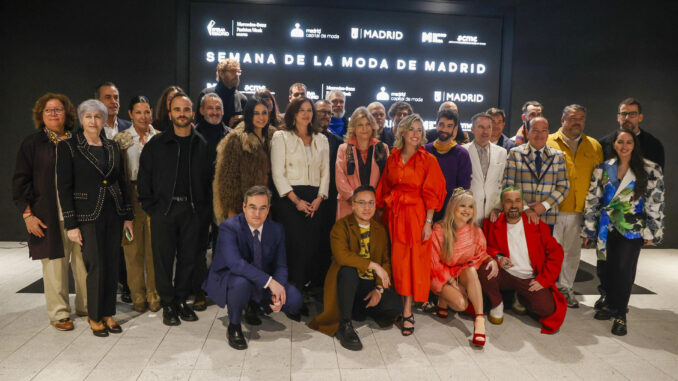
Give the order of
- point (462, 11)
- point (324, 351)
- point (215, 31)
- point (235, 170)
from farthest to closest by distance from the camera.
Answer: point (462, 11) → point (215, 31) → point (235, 170) → point (324, 351)

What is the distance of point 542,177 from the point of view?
12.4 feet

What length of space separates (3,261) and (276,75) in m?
3.70

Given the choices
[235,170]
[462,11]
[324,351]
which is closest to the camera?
[324,351]

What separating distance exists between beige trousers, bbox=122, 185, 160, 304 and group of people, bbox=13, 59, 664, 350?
11 mm

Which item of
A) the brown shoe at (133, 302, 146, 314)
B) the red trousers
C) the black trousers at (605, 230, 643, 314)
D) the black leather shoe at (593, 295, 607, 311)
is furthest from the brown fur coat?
the black leather shoe at (593, 295, 607, 311)

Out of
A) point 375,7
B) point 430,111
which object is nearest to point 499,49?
point 430,111

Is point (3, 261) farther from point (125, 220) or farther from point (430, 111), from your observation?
point (430, 111)

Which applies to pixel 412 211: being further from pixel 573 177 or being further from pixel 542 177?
pixel 573 177

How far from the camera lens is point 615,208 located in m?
3.55

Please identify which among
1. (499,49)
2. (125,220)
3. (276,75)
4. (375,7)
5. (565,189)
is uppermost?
(375,7)

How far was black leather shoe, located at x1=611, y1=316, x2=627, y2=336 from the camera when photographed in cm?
340

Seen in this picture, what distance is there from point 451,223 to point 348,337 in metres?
1.17

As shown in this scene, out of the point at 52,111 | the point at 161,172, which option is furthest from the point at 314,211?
the point at 52,111

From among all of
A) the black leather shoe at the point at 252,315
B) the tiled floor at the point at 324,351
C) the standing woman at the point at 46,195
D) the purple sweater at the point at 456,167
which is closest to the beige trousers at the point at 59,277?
the standing woman at the point at 46,195
